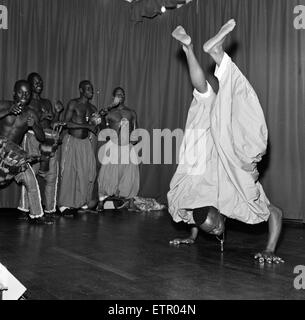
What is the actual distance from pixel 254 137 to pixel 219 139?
0.21 meters

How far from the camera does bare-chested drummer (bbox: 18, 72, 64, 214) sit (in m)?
5.07

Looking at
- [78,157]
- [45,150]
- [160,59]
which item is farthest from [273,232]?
[160,59]

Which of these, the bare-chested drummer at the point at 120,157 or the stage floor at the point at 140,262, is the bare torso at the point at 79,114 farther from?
the stage floor at the point at 140,262

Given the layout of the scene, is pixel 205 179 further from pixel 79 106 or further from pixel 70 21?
pixel 70 21

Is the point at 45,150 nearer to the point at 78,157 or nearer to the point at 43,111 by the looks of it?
the point at 43,111

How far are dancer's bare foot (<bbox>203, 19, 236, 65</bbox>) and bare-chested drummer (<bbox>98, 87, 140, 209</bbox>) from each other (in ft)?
11.3

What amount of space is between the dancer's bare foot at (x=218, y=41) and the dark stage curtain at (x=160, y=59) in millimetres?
2620

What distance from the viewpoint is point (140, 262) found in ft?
9.96

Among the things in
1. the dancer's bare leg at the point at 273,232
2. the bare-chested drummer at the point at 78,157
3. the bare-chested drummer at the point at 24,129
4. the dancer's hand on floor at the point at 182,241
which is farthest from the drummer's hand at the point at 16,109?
the dancer's bare leg at the point at 273,232

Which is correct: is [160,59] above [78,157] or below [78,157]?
above

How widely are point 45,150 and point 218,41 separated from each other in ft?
9.72

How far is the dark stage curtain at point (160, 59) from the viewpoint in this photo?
5.11 meters
